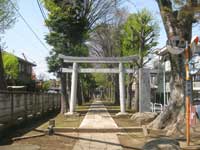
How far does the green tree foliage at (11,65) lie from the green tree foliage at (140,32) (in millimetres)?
33622

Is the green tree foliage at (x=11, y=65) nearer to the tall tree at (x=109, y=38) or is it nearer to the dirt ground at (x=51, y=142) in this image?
the tall tree at (x=109, y=38)

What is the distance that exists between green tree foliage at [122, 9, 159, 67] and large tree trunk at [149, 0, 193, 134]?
21.0 meters

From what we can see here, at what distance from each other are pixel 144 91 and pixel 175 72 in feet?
36.8

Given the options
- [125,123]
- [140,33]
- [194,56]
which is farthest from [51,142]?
[140,33]

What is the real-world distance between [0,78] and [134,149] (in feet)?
39.6

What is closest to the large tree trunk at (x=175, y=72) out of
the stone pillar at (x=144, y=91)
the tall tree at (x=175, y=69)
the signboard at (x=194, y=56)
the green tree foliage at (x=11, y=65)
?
the tall tree at (x=175, y=69)

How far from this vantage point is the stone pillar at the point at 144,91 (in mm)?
28688

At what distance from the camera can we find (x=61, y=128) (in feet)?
59.3

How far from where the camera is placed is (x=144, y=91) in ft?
96.2

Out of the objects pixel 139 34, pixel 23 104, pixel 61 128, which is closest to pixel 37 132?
pixel 61 128

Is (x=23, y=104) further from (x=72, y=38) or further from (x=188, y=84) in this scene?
(x=72, y=38)

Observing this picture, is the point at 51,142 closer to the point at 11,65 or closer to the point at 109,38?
the point at 109,38

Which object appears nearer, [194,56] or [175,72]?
[194,56]

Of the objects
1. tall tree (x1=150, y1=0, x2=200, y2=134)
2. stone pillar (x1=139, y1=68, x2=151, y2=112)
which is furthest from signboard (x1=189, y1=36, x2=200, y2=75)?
stone pillar (x1=139, y1=68, x2=151, y2=112)
